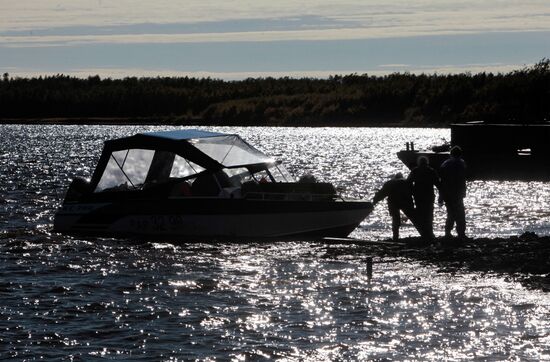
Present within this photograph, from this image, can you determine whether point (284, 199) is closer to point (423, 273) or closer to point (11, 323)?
point (423, 273)

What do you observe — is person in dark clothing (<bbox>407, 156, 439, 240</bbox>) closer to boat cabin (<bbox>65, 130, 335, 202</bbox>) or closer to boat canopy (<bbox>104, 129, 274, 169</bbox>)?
boat cabin (<bbox>65, 130, 335, 202</bbox>)

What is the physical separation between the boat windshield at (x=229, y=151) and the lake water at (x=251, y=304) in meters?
A: 2.41

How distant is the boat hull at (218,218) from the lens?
28078 millimetres

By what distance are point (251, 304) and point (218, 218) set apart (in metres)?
7.78

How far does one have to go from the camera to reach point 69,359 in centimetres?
1727

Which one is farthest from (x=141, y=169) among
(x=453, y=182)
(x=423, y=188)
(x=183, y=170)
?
(x=453, y=182)

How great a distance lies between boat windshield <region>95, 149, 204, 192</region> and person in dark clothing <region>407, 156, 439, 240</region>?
20.0 feet

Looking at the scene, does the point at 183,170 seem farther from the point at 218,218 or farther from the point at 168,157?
the point at 218,218

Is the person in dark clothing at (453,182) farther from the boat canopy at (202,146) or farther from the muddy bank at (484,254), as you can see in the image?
the boat canopy at (202,146)

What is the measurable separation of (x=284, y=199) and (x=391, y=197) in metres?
3.08

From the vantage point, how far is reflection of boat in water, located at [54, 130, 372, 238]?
28219mm

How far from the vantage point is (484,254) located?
24.2 m

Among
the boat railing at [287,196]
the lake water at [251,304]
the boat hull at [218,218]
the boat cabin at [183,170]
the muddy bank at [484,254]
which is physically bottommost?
the lake water at [251,304]

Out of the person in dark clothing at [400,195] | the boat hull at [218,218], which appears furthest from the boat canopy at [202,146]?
the person in dark clothing at [400,195]
